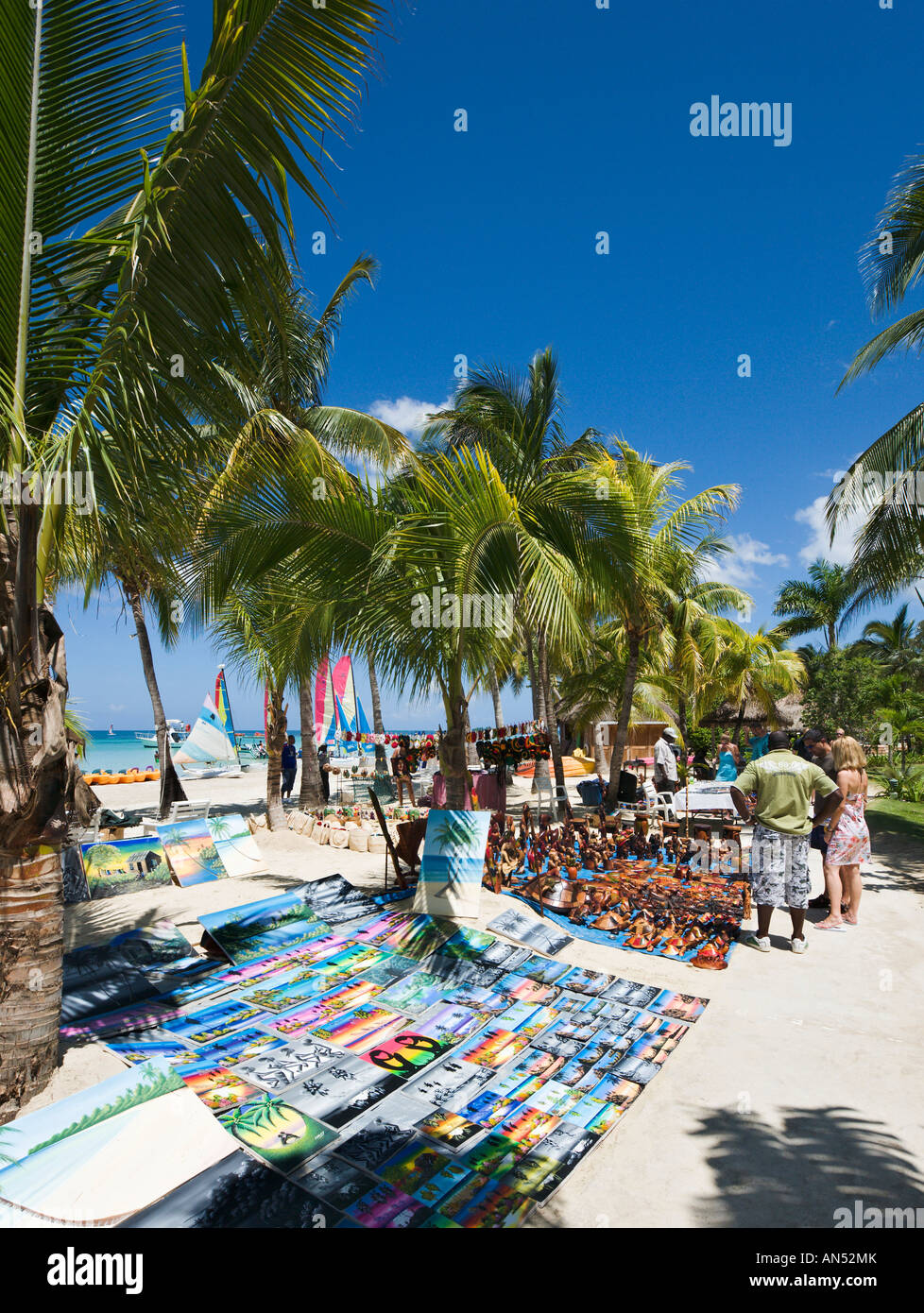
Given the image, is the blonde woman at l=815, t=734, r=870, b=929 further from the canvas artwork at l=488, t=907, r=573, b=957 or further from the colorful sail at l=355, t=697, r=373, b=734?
the colorful sail at l=355, t=697, r=373, b=734

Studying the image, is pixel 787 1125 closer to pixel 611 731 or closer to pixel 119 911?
pixel 119 911

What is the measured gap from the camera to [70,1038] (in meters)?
4.49

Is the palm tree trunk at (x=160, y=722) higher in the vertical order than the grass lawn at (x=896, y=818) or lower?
higher

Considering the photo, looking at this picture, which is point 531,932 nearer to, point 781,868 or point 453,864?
point 453,864

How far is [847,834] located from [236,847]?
803 centimetres

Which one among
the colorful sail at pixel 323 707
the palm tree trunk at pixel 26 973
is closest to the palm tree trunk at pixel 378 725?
the colorful sail at pixel 323 707

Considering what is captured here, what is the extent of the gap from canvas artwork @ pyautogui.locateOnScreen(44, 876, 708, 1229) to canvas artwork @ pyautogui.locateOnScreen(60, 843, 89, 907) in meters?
3.38

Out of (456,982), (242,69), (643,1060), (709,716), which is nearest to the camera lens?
(242,69)

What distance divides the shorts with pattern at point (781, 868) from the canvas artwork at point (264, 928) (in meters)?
4.30

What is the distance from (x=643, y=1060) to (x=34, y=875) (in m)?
3.84

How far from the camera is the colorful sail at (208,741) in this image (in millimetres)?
23047

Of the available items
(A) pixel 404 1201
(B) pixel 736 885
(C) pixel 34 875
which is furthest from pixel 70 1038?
(B) pixel 736 885

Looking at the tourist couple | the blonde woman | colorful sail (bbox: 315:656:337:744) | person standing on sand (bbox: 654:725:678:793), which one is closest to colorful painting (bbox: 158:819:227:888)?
the tourist couple

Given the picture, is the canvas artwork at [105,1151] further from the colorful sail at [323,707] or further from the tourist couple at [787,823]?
the colorful sail at [323,707]
